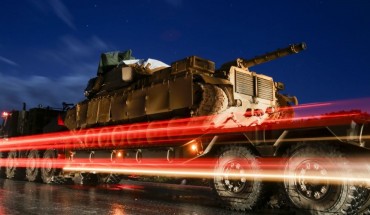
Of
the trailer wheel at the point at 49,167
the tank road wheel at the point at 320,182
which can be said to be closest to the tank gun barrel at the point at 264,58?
the tank road wheel at the point at 320,182

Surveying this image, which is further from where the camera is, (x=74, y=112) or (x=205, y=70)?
(x=74, y=112)

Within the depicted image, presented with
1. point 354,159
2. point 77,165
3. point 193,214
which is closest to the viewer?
point 354,159

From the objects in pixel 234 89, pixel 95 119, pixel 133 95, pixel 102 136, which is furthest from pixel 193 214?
pixel 95 119

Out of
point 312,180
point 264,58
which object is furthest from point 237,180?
point 264,58

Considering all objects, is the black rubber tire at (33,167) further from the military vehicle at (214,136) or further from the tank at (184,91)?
the tank at (184,91)

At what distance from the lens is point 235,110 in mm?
10547

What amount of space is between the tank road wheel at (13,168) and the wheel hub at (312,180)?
15759 mm

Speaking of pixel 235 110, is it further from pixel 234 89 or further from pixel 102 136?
pixel 102 136

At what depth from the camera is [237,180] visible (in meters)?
8.13

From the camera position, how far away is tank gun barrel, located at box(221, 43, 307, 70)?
10977mm

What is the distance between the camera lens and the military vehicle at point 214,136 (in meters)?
6.66

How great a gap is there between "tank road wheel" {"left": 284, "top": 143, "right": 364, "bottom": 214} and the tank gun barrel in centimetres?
455

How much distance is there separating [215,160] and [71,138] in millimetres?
8321

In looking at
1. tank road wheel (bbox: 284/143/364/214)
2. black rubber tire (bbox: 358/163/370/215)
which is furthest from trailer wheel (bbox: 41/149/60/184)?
black rubber tire (bbox: 358/163/370/215)
